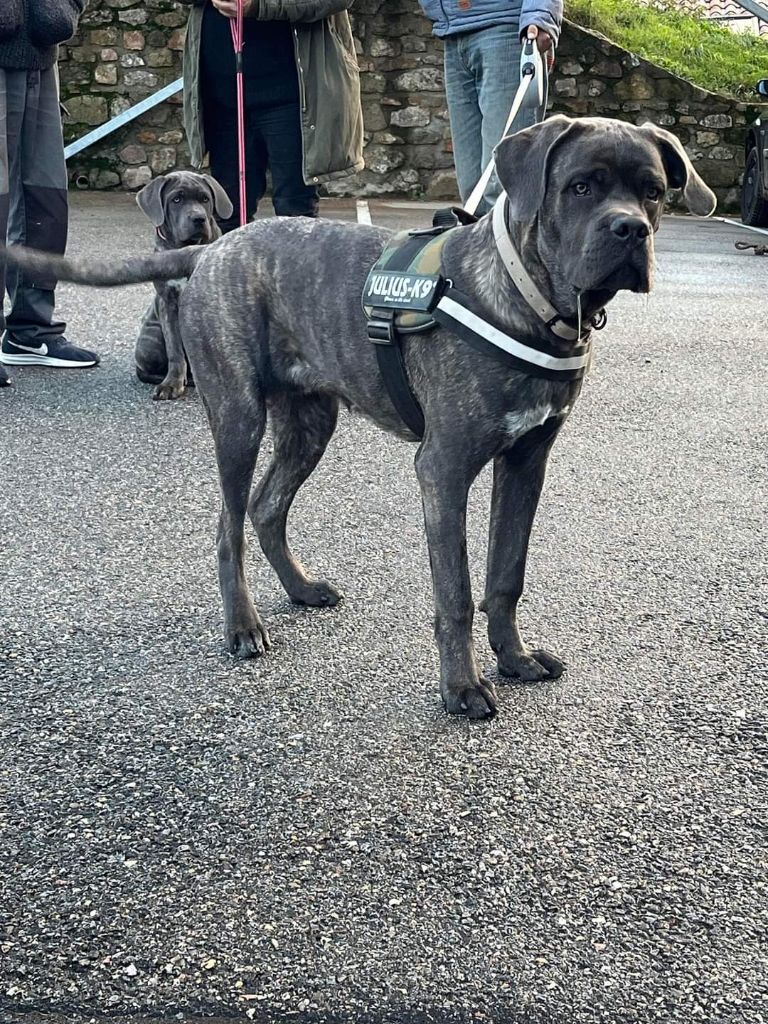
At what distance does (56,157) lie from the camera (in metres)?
6.63

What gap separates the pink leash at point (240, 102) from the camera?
230 inches

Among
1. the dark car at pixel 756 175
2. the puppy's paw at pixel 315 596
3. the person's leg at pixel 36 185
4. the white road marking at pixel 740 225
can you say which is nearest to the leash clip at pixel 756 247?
the dark car at pixel 756 175

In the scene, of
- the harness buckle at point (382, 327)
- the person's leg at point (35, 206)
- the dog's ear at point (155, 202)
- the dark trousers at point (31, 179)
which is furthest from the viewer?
the dog's ear at point (155, 202)

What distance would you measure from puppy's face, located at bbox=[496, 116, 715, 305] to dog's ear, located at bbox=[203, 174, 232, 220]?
381 cm

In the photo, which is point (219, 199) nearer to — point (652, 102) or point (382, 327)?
point (382, 327)

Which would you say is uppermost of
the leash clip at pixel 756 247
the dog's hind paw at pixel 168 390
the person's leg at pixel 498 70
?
the person's leg at pixel 498 70

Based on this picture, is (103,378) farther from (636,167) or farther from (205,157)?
(636,167)

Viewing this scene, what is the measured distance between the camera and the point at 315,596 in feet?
12.8

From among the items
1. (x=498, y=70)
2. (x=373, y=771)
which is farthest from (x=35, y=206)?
(x=373, y=771)

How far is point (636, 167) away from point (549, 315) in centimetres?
41

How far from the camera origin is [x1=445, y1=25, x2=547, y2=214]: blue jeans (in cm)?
587

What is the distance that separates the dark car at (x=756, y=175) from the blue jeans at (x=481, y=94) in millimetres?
8430

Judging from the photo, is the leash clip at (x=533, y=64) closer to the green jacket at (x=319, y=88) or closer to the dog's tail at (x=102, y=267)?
the green jacket at (x=319, y=88)

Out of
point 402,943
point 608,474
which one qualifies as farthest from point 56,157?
point 402,943
